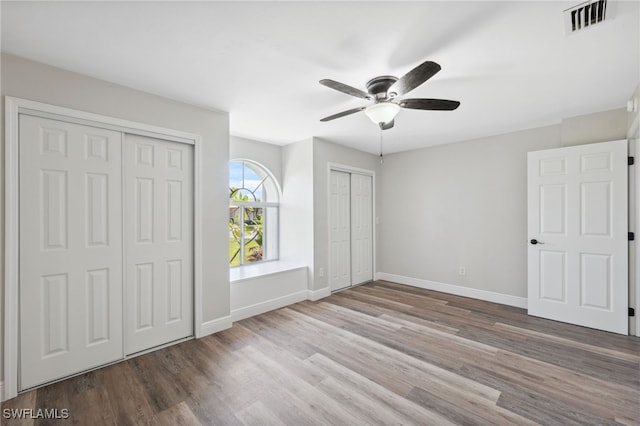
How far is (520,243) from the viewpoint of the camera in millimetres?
3771

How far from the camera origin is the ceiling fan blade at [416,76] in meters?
1.63

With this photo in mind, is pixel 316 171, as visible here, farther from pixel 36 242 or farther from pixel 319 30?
pixel 36 242

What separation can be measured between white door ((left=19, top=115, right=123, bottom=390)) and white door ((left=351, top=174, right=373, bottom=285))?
11.1 ft

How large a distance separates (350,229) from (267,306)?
1926 millimetres

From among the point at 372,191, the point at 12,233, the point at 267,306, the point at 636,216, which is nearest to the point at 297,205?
the point at 267,306

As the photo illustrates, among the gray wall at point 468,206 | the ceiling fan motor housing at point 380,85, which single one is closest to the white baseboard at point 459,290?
the gray wall at point 468,206

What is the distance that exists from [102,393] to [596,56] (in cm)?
434

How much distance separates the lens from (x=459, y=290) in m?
4.30

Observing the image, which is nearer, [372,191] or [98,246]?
[98,246]

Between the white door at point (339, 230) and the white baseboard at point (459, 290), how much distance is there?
956mm

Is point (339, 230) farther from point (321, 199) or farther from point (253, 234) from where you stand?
point (253, 234)

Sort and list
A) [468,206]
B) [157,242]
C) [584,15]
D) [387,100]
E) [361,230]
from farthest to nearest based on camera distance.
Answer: [361,230] → [468,206] → [157,242] → [387,100] → [584,15]

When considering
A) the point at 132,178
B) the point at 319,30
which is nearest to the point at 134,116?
the point at 132,178

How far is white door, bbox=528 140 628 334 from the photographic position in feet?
9.62
